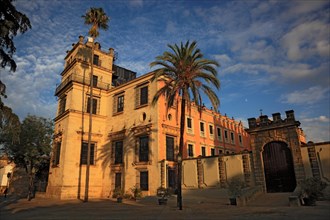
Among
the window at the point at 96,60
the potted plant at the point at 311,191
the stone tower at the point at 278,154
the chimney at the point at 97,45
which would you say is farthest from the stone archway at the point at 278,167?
the chimney at the point at 97,45

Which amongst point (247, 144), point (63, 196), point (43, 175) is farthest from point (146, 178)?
point (247, 144)

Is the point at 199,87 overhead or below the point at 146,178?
overhead

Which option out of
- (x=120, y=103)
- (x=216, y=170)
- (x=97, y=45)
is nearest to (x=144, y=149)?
(x=120, y=103)

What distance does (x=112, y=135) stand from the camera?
32.0 m

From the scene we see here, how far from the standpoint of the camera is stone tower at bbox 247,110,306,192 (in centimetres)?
1858

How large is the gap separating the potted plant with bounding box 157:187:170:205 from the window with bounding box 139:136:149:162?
454cm

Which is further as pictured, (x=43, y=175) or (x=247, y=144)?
(x=247, y=144)

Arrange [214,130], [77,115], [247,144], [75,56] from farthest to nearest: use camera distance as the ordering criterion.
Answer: [247,144], [214,130], [75,56], [77,115]

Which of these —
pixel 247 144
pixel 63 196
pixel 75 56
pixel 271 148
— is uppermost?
pixel 75 56

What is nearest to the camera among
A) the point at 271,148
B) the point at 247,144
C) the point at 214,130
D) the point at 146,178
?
the point at 271,148

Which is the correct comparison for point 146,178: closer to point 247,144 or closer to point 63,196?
point 63,196

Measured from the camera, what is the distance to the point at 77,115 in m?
31.1

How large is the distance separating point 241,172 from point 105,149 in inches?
715

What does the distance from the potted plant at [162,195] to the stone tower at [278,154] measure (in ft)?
24.9
